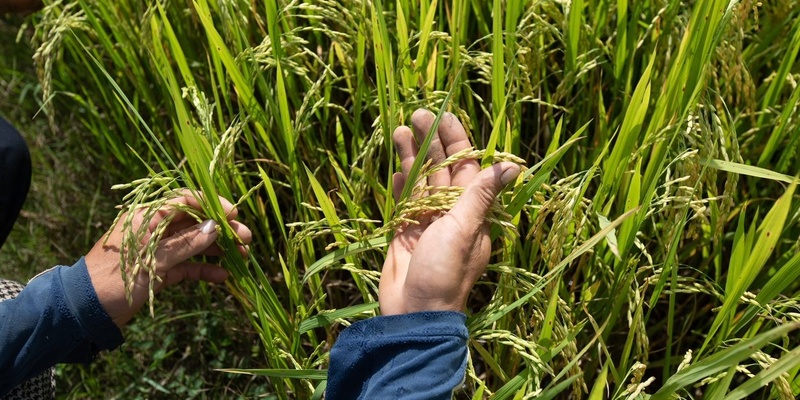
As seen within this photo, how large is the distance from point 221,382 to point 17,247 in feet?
2.65

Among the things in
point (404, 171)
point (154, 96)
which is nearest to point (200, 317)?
point (154, 96)

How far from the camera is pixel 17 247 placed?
2.23 metres

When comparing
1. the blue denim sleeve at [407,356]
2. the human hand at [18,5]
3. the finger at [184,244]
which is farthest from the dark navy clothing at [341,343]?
the human hand at [18,5]

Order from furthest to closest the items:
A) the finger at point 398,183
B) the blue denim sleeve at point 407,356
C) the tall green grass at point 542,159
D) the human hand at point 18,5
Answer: the human hand at point 18,5, the finger at point 398,183, the tall green grass at point 542,159, the blue denim sleeve at point 407,356

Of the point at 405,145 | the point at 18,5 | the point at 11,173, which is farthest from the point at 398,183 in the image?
the point at 18,5

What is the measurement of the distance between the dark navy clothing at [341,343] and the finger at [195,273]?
0.48 ft

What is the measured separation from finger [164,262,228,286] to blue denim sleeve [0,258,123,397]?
0.15 m

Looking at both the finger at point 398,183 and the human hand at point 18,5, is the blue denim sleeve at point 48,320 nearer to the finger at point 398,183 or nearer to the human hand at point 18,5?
the finger at point 398,183

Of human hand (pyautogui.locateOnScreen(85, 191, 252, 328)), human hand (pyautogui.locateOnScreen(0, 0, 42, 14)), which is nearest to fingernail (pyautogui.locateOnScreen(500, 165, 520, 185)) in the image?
human hand (pyautogui.locateOnScreen(85, 191, 252, 328))

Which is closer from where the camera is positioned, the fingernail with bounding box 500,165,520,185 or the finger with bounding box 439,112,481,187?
the fingernail with bounding box 500,165,520,185

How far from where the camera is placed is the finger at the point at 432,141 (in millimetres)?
1214

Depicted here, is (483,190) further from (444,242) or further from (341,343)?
(341,343)

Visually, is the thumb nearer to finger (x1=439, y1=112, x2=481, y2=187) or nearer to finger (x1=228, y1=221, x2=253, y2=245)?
finger (x1=439, y1=112, x2=481, y2=187)

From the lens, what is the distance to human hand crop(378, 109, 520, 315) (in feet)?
3.64
